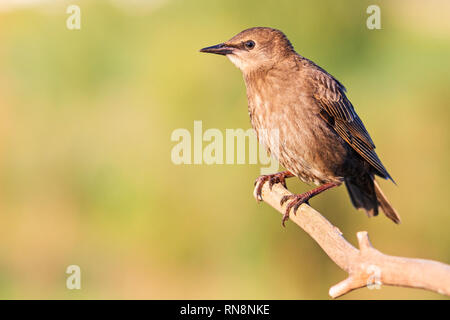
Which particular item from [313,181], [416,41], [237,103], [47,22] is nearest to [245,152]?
[237,103]

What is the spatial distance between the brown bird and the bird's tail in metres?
0.13

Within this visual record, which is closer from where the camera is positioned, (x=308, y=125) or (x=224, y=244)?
(x=308, y=125)

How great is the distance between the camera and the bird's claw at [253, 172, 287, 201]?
15.5ft

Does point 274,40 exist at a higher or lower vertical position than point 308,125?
higher

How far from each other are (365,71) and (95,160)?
11.1 feet

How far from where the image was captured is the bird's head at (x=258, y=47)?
449 cm

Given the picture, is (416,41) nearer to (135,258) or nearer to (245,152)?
(245,152)

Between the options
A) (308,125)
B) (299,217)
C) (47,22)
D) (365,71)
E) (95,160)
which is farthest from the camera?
(47,22)

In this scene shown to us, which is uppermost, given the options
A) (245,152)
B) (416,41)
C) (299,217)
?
(416,41)

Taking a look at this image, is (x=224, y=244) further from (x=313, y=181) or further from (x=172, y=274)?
(x=313, y=181)

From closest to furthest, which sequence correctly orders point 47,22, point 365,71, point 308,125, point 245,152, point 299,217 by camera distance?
point 299,217 < point 308,125 < point 245,152 < point 365,71 < point 47,22

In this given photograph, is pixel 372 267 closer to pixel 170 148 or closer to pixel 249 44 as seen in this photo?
pixel 249 44

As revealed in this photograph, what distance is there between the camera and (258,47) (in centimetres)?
451

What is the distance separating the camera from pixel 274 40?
178 inches
